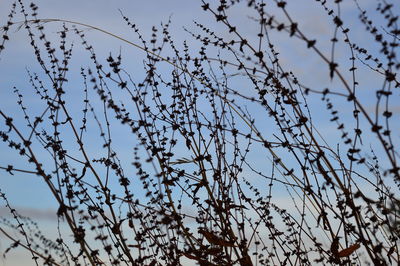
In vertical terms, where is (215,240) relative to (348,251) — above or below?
above

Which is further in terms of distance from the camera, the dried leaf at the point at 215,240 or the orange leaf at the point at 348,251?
the dried leaf at the point at 215,240

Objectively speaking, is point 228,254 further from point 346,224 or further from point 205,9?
point 205,9

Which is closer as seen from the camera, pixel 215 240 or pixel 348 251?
pixel 348 251

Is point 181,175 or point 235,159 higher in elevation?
point 235,159

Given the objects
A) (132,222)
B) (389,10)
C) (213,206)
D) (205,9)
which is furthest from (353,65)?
(132,222)

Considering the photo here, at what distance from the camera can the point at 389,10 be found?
2535 millimetres

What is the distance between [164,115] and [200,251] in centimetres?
116

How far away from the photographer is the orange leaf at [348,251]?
10.5 feet

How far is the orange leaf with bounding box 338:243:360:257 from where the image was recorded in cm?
320

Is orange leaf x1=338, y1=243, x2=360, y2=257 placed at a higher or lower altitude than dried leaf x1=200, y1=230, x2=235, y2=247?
lower

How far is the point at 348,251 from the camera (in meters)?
3.25

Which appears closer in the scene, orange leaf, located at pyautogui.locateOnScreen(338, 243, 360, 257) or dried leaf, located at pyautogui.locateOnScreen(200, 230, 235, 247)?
orange leaf, located at pyautogui.locateOnScreen(338, 243, 360, 257)

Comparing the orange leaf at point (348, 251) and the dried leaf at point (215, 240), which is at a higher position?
the dried leaf at point (215, 240)

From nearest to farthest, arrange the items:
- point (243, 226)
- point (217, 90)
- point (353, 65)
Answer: point (353, 65) < point (243, 226) < point (217, 90)
